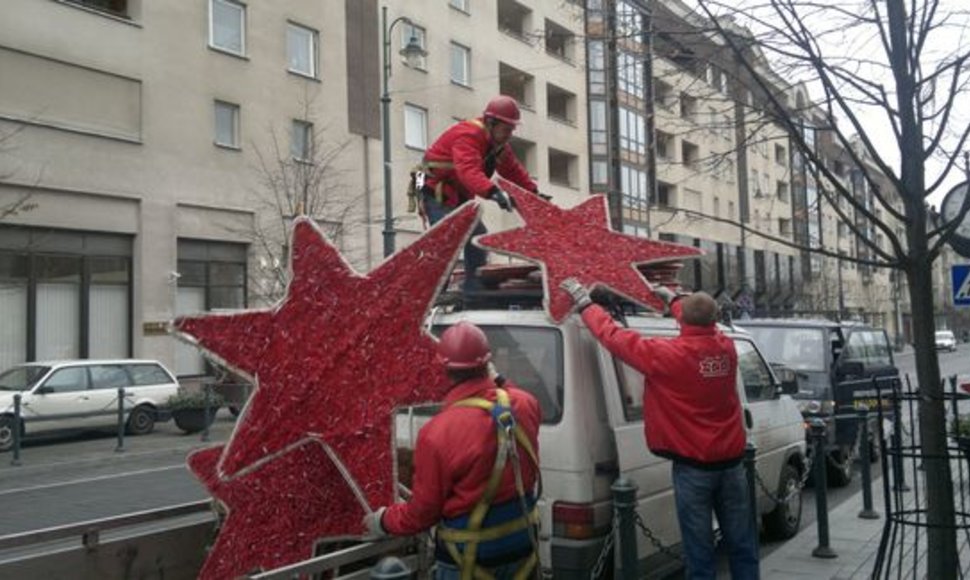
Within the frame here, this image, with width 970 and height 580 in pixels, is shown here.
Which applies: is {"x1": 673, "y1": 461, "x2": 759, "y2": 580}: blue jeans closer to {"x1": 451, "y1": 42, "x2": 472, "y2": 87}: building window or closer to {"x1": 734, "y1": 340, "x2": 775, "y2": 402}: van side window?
{"x1": 734, "y1": 340, "x2": 775, "y2": 402}: van side window

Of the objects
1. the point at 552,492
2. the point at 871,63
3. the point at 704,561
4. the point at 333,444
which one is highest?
the point at 871,63

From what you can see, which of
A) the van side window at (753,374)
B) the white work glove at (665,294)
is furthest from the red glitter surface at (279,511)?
the van side window at (753,374)

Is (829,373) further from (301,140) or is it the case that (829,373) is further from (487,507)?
(301,140)

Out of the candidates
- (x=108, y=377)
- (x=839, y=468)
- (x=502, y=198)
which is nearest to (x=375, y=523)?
(x=502, y=198)

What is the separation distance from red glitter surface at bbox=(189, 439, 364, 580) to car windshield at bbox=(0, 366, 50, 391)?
16.2 m

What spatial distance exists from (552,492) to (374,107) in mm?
28071

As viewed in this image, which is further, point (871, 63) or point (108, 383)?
point (108, 383)

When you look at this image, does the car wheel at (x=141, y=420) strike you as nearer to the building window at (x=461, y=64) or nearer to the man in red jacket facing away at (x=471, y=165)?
the man in red jacket facing away at (x=471, y=165)

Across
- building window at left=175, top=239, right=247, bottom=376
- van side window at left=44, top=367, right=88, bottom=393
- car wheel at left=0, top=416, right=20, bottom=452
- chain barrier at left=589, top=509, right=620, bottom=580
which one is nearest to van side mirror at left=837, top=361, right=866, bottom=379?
chain barrier at left=589, top=509, right=620, bottom=580

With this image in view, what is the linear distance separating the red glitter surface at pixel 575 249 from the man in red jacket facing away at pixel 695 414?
124 mm

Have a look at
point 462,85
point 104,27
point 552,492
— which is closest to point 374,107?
point 462,85

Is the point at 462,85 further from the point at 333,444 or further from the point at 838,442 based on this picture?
the point at 333,444

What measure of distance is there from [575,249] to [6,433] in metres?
15.0

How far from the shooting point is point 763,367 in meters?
7.78
